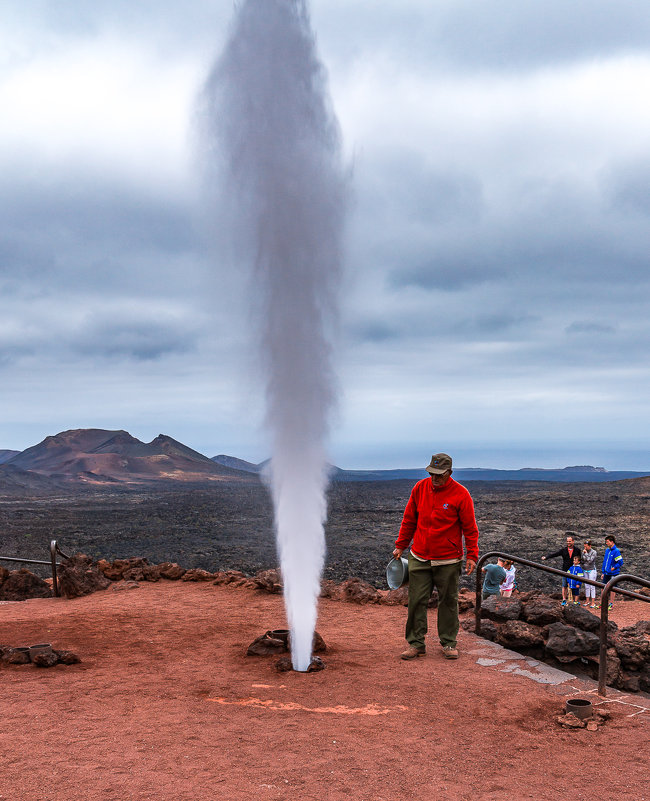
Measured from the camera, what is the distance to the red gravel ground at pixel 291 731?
4.16 meters

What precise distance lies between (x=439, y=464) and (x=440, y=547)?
821mm

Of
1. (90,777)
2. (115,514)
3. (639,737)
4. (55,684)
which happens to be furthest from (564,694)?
(115,514)

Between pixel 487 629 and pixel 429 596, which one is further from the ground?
pixel 429 596

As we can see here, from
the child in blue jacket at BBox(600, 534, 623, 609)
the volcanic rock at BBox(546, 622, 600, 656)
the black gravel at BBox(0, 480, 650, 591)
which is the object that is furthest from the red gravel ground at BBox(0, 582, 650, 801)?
the black gravel at BBox(0, 480, 650, 591)

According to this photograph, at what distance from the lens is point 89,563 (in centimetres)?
1397

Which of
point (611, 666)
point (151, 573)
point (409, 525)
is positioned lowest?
point (151, 573)

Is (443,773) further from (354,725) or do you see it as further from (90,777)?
(90,777)

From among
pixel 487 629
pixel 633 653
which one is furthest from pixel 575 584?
pixel 633 653

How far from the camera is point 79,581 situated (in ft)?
37.7

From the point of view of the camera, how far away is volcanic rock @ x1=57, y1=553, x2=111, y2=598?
446 inches

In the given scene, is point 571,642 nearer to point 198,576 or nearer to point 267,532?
point 198,576

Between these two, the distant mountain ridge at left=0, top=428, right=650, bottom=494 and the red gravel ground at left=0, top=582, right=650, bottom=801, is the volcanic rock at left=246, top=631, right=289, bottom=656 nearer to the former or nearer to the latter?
the red gravel ground at left=0, top=582, right=650, bottom=801

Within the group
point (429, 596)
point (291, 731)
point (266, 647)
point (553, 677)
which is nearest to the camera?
point (291, 731)

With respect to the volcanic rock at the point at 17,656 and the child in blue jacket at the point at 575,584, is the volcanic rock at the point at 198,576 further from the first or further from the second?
the child in blue jacket at the point at 575,584
